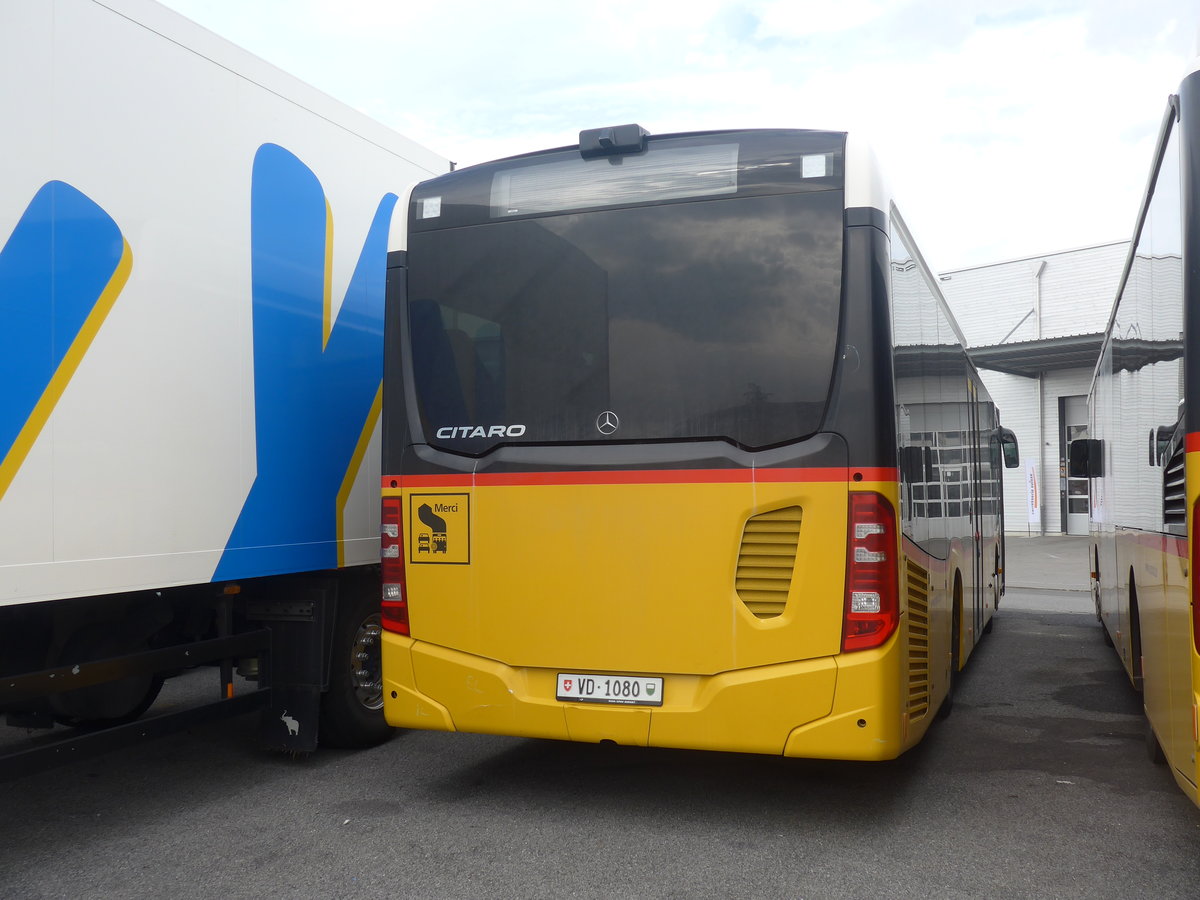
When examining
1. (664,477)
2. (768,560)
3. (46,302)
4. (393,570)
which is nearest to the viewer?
(46,302)

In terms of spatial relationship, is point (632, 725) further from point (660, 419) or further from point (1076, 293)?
point (1076, 293)

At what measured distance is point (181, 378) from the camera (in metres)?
4.84

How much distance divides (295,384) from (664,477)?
2.10 m

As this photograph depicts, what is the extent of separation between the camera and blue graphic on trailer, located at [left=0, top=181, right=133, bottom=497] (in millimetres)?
3971

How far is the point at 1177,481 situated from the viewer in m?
3.94

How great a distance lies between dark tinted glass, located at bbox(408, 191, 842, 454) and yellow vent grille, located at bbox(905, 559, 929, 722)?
112 centimetres

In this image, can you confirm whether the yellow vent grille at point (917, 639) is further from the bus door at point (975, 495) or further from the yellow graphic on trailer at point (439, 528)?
the bus door at point (975, 495)

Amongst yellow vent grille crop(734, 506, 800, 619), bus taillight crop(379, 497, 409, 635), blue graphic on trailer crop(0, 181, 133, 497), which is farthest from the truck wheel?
yellow vent grille crop(734, 506, 800, 619)

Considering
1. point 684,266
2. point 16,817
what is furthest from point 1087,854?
point 16,817

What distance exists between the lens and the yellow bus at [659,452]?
Result: 15.1ft

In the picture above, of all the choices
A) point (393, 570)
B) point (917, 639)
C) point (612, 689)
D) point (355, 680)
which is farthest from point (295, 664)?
point (917, 639)

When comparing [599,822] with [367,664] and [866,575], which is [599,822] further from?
[367,664]

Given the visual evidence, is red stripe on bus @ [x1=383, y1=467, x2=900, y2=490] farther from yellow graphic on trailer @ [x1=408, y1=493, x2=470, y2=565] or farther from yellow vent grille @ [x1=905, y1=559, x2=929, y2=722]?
yellow vent grille @ [x1=905, y1=559, x2=929, y2=722]

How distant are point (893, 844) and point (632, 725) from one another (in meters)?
1.22
